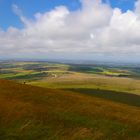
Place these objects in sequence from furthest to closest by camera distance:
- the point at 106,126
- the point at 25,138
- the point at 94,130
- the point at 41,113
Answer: the point at 41,113
the point at 106,126
the point at 94,130
the point at 25,138

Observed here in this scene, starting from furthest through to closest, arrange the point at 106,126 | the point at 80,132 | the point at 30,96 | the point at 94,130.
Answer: the point at 30,96 < the point at 106,126 < the point at 94,130 < the point at 80,132

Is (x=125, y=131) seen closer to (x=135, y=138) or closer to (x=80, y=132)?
(x=135, y=138)

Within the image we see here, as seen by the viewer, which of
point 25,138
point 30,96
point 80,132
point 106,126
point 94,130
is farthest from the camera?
point 30,96

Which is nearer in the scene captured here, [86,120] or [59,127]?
[59,127]

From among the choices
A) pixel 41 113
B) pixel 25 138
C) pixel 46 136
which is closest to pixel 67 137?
pixel 46 136

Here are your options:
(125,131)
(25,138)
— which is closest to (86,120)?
(125,131)

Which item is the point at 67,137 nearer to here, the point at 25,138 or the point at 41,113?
the point at 25,138

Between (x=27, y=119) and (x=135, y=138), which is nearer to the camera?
(x=135, y=138)

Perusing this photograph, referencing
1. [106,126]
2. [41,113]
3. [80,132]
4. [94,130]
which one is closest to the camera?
[80,132]

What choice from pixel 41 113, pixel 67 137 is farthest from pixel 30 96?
pixel 67 137
